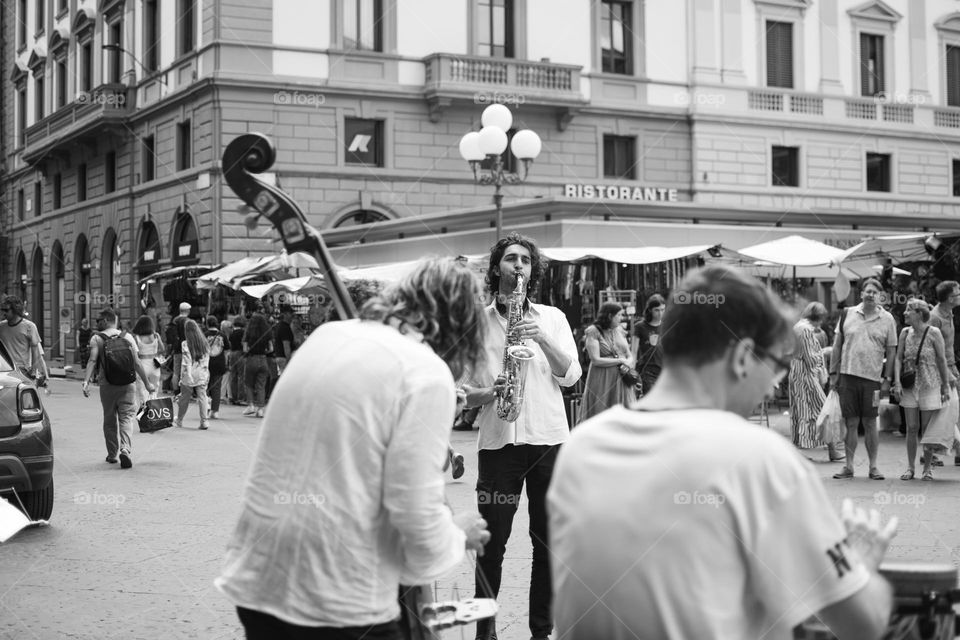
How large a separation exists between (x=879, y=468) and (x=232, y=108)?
20.3 metres

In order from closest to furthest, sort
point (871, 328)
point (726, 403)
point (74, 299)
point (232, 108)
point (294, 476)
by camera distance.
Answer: point (726, 403), point (294, 476), point (871, 328), point (232, 108), point (74, 299)

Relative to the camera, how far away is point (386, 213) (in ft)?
94.4

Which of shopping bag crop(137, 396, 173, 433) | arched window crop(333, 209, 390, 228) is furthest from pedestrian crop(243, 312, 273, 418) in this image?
arched window crop(333, 209, 390, 228)

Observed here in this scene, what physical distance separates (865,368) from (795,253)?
5587 mm

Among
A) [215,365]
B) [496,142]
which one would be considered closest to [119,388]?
[496,142]

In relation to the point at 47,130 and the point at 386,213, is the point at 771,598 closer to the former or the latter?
the point at 386,213

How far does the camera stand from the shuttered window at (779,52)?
32.4m

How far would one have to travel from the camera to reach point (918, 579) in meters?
2.17

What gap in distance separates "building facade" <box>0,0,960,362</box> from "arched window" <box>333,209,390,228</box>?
1.8 inches

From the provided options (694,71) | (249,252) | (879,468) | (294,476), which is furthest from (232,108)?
(294,476)

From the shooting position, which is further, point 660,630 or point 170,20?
point 170,20

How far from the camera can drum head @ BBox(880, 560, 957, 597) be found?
2158 mm

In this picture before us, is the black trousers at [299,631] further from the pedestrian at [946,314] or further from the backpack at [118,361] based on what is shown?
the pedestrian at [946,314]

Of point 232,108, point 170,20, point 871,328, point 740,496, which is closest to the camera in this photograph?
point 740,496
